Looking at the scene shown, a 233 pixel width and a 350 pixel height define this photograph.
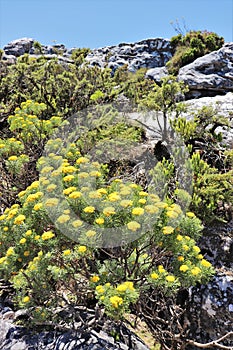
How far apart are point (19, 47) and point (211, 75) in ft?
45.6

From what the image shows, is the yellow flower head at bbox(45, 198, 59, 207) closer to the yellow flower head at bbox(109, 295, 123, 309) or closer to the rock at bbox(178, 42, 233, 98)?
the yellow flower head at bbox(109, 295, 123, 309)

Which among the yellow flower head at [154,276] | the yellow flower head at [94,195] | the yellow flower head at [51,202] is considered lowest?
the yellow flower head at [154,276]

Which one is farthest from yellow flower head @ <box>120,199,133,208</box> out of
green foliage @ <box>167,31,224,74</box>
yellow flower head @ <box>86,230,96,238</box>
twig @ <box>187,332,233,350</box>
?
green foliage @ <box>167,31,224,74</box>

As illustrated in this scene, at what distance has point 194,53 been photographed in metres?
12.1

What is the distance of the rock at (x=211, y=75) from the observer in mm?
9320

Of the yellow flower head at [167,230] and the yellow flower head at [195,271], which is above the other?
the yellow flower head at [167,230]

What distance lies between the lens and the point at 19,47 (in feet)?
61.9

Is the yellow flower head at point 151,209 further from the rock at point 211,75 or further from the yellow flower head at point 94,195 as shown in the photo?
the rock at point 211,75

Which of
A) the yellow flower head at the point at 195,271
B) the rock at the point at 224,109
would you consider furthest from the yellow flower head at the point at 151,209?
the rock at the point at 224,109

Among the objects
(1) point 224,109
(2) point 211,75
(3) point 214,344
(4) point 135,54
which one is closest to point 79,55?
(2) point 211,75

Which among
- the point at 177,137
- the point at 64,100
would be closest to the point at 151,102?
the point at 177,137

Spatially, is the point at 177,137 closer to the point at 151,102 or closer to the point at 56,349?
the point at 151,102

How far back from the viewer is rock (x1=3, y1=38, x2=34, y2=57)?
18625 mm

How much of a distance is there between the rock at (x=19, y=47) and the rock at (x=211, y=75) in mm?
12659
